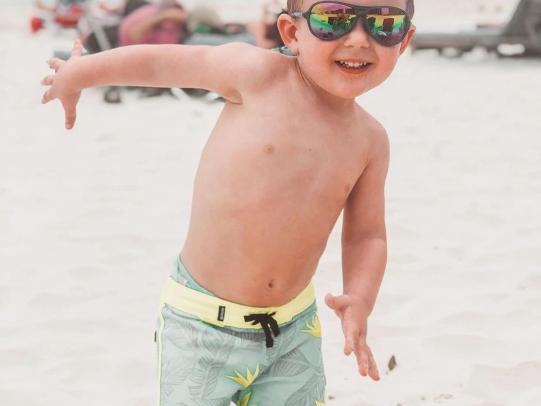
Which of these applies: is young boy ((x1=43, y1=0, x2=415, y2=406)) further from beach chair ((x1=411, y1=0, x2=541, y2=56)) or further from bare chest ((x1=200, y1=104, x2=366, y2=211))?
beach chair ((x1=411, y1=0, x2=541, y2=56))

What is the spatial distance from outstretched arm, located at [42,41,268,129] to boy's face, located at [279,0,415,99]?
0.12 metres

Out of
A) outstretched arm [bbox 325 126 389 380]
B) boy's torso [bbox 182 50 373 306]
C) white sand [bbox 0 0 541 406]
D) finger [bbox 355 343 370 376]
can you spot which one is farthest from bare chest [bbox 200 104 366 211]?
white sand [bbox 0 0 541 406]

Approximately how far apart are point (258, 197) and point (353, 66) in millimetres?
341

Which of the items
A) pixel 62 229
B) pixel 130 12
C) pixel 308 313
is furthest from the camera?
pixel 130 12

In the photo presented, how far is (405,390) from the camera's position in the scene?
2.72 metres

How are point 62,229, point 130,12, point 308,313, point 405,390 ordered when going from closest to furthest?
point 308,313 < point 405,390 < point 62,229 < point 130,12

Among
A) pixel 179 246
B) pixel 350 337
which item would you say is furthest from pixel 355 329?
pixel 179 246

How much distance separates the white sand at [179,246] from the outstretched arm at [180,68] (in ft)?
3.99

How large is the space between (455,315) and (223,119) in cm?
176

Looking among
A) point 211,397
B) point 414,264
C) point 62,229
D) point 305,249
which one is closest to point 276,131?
point 305,249

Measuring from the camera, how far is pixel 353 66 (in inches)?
67.0

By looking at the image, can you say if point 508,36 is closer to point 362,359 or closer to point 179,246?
point 179,246

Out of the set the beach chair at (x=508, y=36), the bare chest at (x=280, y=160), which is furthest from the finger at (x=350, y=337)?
the beach chair at (x=508, y=36)

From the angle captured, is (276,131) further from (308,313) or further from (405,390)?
(405,390)
